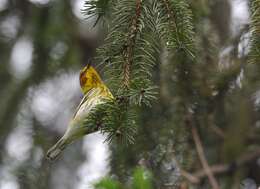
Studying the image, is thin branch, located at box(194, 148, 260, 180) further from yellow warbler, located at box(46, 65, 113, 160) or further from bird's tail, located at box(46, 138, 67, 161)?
bird's tail, located at box(46, 138, 67, 161)

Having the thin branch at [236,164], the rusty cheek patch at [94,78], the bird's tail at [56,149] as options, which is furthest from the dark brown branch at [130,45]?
the thin branch at [236,164]

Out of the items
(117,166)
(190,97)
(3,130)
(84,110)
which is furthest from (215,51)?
(3,130)

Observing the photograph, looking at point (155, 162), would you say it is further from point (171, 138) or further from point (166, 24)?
point (166, 24)

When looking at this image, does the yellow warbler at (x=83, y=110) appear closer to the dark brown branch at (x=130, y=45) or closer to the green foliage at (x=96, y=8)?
the dark brown branch at (x=130, y=45)

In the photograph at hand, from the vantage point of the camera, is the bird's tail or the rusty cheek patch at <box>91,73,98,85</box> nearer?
the bird's tail

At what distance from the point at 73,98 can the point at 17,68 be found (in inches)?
76.8

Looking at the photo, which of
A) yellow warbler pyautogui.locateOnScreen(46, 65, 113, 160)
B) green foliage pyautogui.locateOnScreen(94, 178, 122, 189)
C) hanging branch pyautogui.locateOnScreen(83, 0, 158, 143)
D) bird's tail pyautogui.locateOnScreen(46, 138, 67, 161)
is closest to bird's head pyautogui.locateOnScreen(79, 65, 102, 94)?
yellow warbler pyautogui.locateOnScreen(46, 65, 113, 160)

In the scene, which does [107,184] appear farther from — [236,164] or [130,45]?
[236,164]

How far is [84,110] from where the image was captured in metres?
2.67

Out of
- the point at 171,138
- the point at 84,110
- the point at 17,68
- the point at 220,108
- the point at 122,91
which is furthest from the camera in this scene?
the point at 17,68

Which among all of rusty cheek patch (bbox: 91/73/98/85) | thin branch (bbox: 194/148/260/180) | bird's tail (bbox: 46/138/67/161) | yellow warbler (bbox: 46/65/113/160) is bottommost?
thin branch (bbox: 194/148/260/180)

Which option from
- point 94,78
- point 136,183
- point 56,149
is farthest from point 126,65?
point 94,78

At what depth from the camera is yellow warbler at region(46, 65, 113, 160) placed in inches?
93.9

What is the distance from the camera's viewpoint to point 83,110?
2.68 metres
